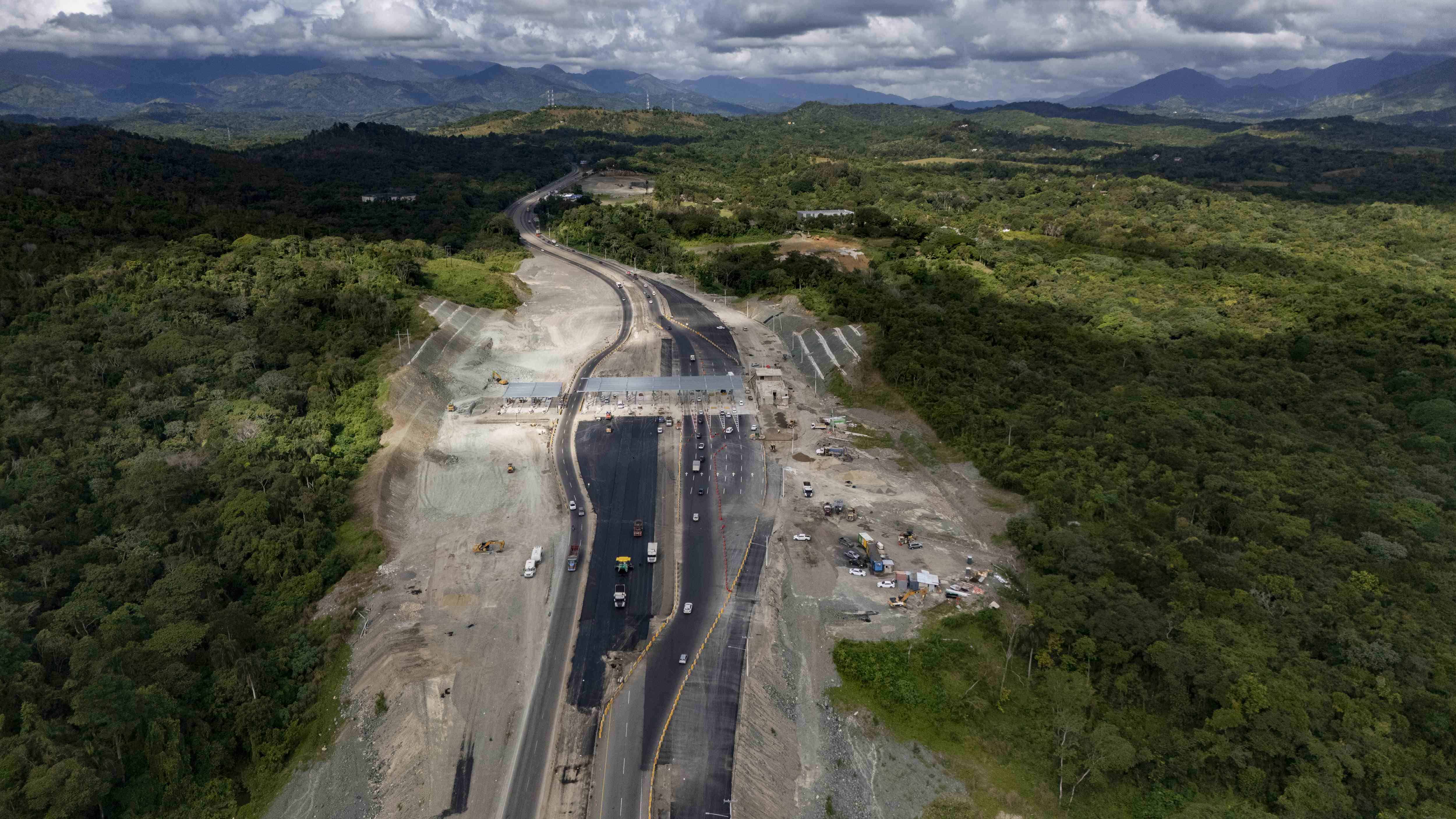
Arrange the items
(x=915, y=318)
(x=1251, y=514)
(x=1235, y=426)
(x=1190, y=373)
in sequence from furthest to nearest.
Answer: (x=915, y=318)
(x=1190, y=373)
(x=1235, y=426)
(x=1251, y=514)

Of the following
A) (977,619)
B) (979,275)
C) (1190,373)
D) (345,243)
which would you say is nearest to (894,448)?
(977,619)

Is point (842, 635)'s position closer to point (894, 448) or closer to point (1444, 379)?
point (894, 448)

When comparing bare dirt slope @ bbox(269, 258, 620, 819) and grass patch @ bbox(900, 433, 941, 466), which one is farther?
grass patch @ bbox(900, 433, 941, 466)

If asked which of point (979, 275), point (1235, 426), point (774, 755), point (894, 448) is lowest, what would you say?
point (774, 755)

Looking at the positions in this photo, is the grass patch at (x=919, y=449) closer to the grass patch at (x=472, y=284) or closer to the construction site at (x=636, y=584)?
the construction site at (x=636, y=584)

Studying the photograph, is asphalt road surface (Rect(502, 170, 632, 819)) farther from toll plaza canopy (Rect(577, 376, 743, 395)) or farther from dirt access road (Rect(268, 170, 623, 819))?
toll plaza canopy (Rect(577, 376, 743, 395))

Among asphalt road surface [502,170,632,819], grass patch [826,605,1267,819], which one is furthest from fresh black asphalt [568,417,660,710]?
grass patch [826,605,1267,819]
